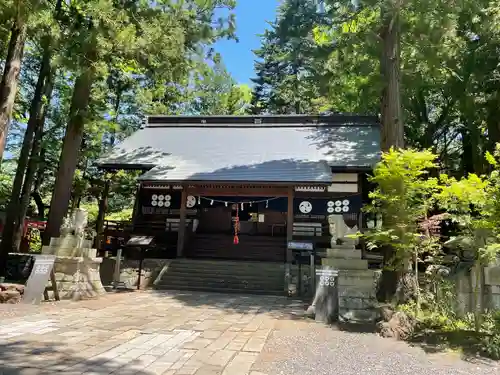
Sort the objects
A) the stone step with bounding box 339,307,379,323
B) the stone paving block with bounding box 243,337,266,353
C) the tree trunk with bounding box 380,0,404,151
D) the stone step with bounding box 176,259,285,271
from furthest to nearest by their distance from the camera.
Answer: the stone step with bounding box 176,259,285,271, the tree trunk with bounding box 380,0,404,151, the stone step with bounding box 339,307,379,323, the stone paving block with bounding box 243,337,266,353

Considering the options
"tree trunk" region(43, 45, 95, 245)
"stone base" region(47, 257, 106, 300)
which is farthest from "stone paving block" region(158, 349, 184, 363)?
"tree trunk" region(43, 45, 95, 245)

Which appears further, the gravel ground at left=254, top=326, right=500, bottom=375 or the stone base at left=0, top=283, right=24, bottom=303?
the stone base at left=0, top=283, right=24, bottom=303

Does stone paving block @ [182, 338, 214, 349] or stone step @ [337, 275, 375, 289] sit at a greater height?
stone step @ [337, 275, 375, 289]

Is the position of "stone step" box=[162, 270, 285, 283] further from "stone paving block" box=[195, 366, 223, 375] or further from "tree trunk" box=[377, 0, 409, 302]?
"stone paving block" box=[195, 366, 223, 375]

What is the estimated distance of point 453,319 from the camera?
6105mm

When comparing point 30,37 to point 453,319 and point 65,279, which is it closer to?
point 65,279

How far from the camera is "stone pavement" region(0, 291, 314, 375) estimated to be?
3.84m

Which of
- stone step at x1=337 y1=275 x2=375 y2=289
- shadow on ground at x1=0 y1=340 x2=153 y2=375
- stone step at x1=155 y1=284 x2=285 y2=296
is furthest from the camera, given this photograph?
stone step at x1=155 y1=284 x2=285 y2=296

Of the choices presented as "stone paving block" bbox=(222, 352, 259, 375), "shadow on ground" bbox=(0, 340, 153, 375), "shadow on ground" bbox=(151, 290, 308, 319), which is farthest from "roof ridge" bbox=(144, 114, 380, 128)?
"shadow on ground" bbox=(0, 340, 153, 375)

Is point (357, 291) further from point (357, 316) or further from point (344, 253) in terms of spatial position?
point (344, 253)

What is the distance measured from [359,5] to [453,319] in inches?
253

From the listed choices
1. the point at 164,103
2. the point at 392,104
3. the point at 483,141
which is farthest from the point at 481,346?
the point at 164,103

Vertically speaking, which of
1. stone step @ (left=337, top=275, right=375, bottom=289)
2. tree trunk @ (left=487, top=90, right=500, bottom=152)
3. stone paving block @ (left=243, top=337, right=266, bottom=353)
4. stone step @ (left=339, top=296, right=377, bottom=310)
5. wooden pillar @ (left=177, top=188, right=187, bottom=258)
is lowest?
stone paving block @ (left=243, top=337, right=266, bottom=353)

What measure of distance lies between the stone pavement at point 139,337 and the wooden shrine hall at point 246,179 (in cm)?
553
